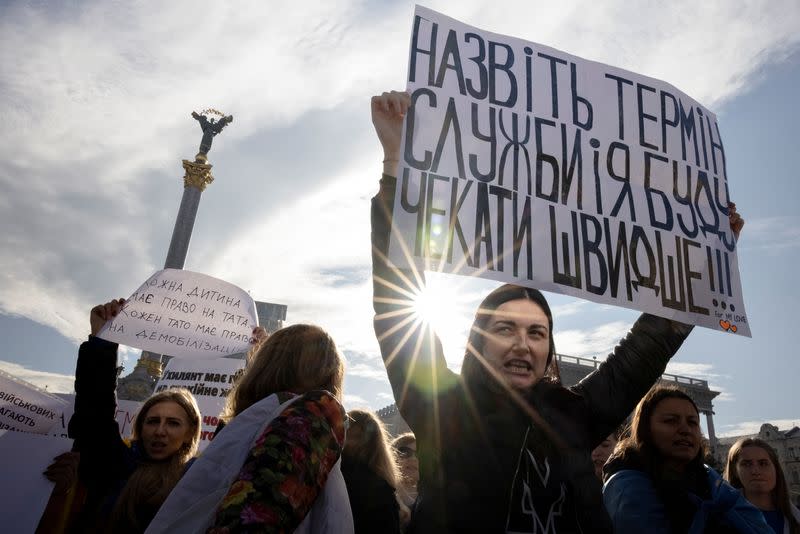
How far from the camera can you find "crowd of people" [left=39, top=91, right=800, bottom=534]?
Answer: 135 centimetres

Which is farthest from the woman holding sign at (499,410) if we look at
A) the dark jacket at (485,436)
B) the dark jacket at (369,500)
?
the dark jacket at (369,500)

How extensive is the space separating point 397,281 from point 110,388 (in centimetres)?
197

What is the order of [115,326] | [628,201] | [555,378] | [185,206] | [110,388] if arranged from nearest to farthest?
1. [555,378]
2. [628,201]
3. [110,388]
4. [115,326]
5. [185,206]

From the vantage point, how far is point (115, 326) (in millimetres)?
4383

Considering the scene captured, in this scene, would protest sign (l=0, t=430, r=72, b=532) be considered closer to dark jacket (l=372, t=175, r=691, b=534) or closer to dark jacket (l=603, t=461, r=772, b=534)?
dark jacket (l=372, t=175, r=691, b=534)

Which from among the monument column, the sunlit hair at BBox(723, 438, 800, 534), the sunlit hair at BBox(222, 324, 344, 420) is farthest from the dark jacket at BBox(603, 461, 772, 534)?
the monument column

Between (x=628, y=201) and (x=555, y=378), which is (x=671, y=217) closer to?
(x=628, y=201)

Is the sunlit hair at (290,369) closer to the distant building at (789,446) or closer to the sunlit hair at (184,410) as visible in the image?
the sunlit hair at (184,410)

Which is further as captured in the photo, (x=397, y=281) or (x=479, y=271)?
(x=479, y=271)

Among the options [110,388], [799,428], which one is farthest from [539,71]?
[799,428]

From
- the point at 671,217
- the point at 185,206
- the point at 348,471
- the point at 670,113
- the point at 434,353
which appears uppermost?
the point at 185,206

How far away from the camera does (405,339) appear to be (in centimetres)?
178

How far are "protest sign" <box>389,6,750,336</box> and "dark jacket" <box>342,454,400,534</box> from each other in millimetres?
923

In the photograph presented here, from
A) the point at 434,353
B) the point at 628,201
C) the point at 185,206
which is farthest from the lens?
the point at 185,206
